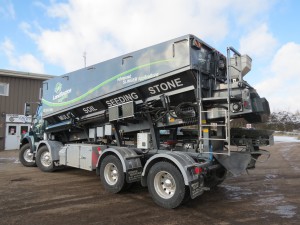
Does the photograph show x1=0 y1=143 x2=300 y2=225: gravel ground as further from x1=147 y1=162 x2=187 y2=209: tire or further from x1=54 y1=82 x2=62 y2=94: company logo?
x1=54 y1=82 x2=62 y2=94: company logo

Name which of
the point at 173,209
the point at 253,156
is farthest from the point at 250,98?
the point at 173,209

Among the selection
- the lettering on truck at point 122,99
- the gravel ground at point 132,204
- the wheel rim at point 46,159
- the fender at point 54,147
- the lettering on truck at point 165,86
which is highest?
the lettering on truck at point 165,86

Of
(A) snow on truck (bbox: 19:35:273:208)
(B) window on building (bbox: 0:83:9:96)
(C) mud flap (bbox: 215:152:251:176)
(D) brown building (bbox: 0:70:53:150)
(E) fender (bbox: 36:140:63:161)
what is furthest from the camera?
(B) window on building (bbox: 0:83:9:96)

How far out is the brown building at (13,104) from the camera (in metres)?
19.2

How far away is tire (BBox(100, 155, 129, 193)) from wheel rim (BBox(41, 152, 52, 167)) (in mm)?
3529

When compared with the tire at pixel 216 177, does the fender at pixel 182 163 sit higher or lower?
higher

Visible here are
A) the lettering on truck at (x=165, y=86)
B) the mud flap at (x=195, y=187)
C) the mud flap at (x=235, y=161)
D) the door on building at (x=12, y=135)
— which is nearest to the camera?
the mud flap at (x=195, y=187)

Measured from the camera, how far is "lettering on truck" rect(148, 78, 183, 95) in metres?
6.38

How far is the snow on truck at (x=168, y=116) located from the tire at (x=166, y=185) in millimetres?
20

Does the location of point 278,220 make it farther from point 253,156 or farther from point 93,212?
point 93,212

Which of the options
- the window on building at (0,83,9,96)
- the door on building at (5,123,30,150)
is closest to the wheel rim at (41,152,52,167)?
the door on building at (5,123,30,150)

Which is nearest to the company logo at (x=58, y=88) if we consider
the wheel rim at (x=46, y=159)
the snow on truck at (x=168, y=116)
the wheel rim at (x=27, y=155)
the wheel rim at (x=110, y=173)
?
the snow on truck at (x=168, y=116)

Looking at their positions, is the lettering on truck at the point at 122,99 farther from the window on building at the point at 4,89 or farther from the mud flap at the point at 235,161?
the window on building at the point at 4,89

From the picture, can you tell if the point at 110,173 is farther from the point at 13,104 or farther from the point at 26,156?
the point at 13,104
